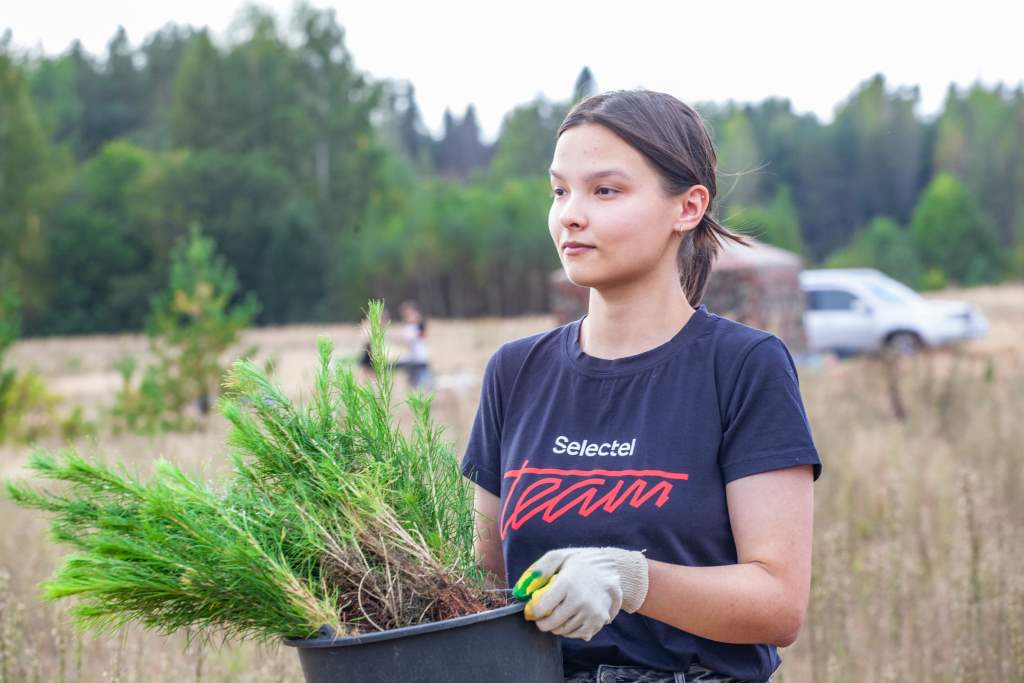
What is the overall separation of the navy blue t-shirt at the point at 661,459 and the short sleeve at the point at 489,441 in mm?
118

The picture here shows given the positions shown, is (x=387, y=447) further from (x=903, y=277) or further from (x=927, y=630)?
(x=903, y=277)

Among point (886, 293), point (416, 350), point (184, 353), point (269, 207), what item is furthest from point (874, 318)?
point (269, 207)

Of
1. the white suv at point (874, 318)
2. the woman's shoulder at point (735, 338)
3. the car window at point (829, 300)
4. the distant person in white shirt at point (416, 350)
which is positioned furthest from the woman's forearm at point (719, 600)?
the car window at point (829, 300)

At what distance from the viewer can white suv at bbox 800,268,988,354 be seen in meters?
18.1

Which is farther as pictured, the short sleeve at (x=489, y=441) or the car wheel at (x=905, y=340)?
the car wheel at (x=905, y=340)

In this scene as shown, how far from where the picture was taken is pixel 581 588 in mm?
1517

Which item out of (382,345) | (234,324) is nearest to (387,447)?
(382,345)

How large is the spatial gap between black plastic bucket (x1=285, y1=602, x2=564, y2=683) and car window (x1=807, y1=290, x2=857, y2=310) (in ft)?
59.6

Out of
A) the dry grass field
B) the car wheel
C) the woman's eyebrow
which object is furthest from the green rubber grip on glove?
the car wheel

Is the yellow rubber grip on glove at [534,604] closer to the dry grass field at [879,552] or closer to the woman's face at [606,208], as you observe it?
the dry grass field at [879,552]

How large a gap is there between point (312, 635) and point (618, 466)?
1.75ft

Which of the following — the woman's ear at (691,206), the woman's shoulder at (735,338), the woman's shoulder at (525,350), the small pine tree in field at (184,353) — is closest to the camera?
the woman's shoulder at (735,338)

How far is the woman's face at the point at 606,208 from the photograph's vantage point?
1.81 meters

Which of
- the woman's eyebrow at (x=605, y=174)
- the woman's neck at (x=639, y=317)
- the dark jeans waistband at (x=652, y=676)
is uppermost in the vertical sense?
the woman's eyebrow at (x=605, y=174)
